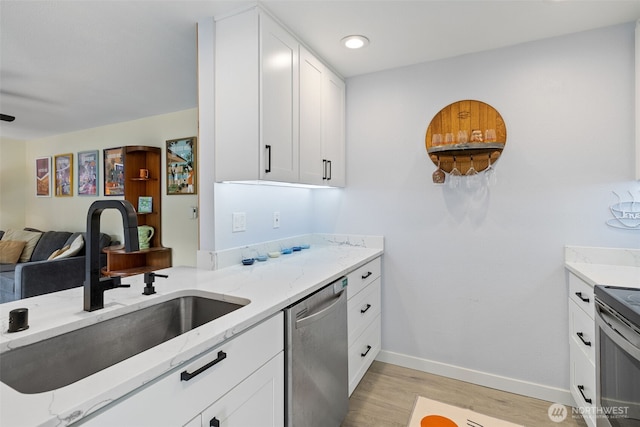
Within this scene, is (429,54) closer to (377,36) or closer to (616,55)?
(377,36)

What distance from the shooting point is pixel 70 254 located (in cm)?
371

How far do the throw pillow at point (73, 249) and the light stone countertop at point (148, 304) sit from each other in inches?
111

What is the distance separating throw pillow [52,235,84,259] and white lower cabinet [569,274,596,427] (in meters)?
4.74

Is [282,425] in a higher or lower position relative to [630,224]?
lower

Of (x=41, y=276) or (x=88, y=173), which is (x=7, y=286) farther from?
(x=88, y=173)

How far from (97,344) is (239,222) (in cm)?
105

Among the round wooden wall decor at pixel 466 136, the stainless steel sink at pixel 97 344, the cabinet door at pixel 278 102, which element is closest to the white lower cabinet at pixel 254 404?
the stainless steel sink at pixel 97 344

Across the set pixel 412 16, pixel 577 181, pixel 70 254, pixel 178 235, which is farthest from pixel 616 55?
pixel 70 254

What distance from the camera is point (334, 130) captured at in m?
2.50

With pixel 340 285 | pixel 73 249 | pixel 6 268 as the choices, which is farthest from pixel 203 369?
pixel 6 268

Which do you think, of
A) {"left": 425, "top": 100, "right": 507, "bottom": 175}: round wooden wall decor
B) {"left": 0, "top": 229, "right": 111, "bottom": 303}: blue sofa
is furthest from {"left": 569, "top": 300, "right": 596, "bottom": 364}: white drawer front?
{"left": 0, "top": 229, "right": 111, "bottom": 303}: blue sofa

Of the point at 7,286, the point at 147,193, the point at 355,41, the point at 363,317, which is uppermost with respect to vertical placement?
the point at 355,41

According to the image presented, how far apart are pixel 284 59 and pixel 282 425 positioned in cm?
185

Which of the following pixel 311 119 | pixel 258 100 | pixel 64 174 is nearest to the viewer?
pixel 258 100
